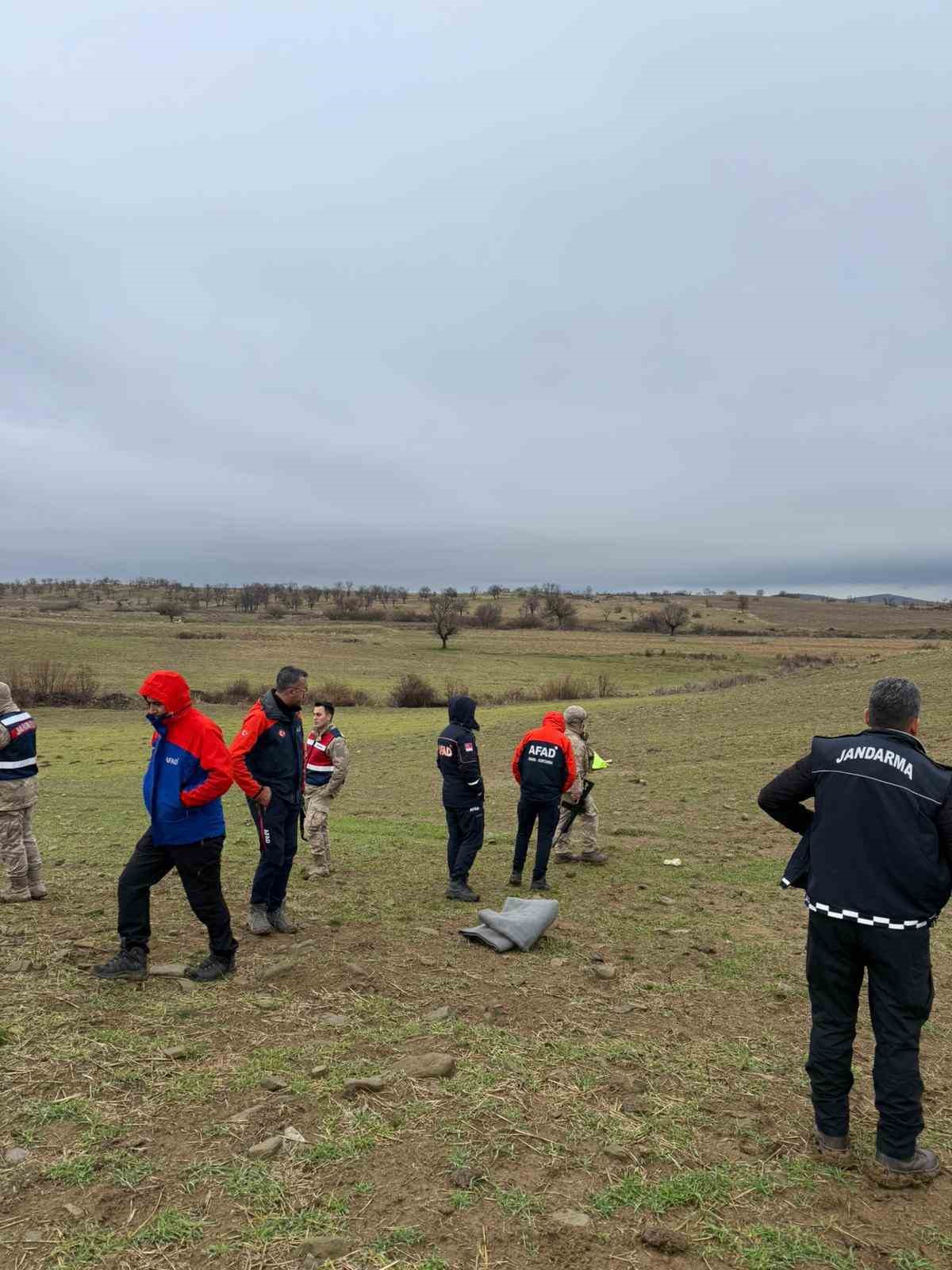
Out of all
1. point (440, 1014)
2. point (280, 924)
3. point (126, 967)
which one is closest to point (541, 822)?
point (280, 924)

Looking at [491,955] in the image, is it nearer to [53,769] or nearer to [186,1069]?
[186,1069]

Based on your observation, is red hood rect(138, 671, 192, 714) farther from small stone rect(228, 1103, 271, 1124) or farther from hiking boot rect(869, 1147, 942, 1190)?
hiking boot rect(869, 1147, 942, 1190)

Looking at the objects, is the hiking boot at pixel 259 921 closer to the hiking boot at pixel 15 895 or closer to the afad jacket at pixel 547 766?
the hiking boot at pixel 15 895

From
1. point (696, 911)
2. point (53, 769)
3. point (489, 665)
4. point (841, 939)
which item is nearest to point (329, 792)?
point (696, 911)

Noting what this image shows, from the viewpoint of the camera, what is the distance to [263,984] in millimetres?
5934

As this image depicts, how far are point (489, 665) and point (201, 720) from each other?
5558 cm

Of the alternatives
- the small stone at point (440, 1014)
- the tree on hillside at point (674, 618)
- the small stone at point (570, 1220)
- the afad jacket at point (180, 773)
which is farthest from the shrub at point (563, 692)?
the tree on hillside at point (674, 618)

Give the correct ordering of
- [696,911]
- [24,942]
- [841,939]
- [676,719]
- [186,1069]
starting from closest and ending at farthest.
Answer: [841,939], [186,1069], [24,942], [696,911], [676,719]

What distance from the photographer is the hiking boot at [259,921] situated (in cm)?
705

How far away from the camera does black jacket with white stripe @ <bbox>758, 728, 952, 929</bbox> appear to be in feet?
12.6

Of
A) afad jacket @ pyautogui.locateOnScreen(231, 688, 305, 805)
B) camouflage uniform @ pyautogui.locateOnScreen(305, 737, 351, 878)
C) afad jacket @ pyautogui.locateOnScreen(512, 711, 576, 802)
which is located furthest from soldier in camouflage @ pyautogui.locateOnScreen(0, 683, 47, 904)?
afad jacket @ pyautogui.locateOnScreen(512, 711, 576, 802)

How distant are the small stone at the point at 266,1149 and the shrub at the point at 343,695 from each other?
111 ft

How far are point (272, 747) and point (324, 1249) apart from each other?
165 inches

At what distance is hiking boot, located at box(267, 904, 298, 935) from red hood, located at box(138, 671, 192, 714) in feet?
8.05
